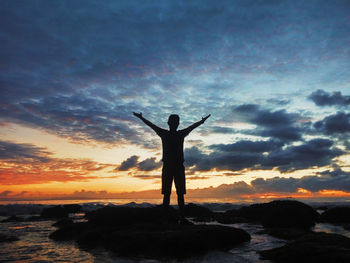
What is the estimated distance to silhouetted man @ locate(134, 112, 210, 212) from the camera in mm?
9797

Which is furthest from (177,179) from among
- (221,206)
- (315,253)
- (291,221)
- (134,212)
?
(221,206)

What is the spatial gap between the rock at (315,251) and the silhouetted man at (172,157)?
4.36 m

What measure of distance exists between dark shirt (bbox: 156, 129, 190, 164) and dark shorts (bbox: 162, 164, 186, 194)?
0.21m

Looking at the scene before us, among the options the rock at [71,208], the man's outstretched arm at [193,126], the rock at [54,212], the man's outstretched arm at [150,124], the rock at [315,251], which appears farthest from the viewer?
the rock at [71,208]

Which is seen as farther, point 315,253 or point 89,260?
point 89,260

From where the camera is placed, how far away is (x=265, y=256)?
5.68 metres

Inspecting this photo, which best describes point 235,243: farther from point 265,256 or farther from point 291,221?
point 291,221

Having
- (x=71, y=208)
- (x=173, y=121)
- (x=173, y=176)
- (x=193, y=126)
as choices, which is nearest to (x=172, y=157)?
(x=173, y=176)

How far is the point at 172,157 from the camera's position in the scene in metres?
9.80

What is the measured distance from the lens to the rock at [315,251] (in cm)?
445

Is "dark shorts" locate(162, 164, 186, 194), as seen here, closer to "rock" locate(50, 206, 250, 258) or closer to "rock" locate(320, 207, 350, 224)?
"rock" locate(50, 206, 250, 258)

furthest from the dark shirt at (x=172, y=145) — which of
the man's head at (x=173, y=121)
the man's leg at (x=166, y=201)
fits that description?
the man's leg at (x=166, y=201)

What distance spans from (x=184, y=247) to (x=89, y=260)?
85.3 inches

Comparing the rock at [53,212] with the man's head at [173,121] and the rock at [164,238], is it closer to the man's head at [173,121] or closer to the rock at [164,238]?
the rock at [164,238]
